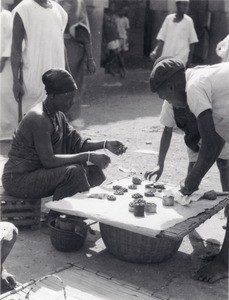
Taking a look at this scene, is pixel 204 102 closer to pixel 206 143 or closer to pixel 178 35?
pixel 206 143

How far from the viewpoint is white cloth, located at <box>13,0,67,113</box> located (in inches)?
226

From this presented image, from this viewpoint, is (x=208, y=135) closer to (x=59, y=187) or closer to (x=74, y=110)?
(x=59, y=187)

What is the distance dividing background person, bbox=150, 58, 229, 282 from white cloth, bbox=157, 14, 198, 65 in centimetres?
552

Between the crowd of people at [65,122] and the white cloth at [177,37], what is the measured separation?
3.08 meters

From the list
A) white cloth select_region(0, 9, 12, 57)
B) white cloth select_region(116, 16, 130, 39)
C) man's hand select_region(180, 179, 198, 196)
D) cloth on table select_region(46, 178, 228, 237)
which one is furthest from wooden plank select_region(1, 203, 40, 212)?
white cloth select_region(116, 16, 130, 39)

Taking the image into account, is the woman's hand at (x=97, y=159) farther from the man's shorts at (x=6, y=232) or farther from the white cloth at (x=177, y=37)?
the white cloth at (x=177, y=37)

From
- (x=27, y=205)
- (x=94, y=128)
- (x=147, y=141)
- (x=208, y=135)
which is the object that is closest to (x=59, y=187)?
(x=27, y=205)

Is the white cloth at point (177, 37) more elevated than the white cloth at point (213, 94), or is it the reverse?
the white cloth at point (213, 94)

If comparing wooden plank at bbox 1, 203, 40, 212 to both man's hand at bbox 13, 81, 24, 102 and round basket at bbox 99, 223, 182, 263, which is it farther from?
man's hand at bbox 13, 81, 24, 102

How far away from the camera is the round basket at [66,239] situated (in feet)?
12.9

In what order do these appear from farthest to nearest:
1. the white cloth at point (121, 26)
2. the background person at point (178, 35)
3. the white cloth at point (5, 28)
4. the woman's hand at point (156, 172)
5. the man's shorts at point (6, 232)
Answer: the white cloth at point (121, 26)
the background person at point (178, 35)
the white cloth at point (5, 28)
the woman's hand at point (156, 172)
the man's shorts at point (6, 232)

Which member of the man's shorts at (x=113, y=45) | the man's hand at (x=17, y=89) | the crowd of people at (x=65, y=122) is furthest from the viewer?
the man's shorts at (x=113, y=45)

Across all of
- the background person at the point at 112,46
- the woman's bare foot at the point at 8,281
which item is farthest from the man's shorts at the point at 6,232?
the background person at the point at 112,46

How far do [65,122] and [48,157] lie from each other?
0.50m
